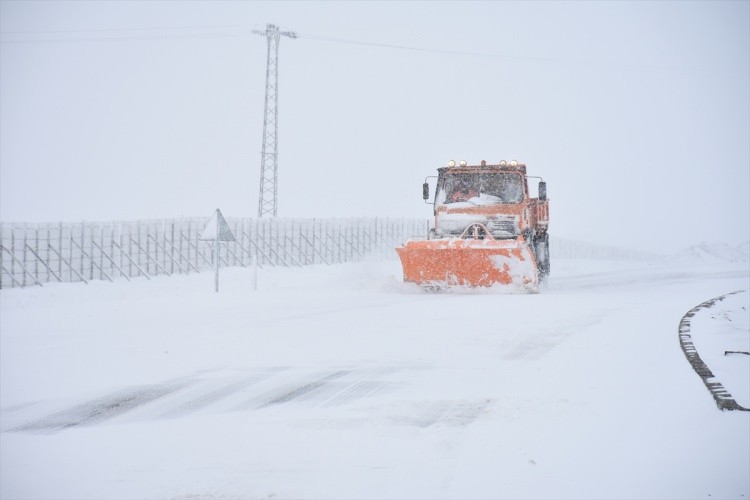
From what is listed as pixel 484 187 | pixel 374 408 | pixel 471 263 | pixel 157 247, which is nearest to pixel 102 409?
pixel 374 408

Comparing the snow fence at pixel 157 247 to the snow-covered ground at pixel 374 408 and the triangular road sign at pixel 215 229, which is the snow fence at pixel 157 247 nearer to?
the triangular road sign at pixel 215 229

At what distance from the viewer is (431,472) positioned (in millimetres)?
4652

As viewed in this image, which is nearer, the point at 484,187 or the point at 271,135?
the point at 484,187

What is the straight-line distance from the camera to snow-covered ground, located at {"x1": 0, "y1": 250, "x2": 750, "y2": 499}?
182 inches

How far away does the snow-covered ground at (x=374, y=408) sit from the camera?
4.62 metres

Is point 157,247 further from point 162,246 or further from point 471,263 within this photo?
point 471,263

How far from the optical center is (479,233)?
17.9 m

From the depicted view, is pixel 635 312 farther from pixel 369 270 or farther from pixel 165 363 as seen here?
pixel 369 270

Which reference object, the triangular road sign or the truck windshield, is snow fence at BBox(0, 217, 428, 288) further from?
the truck windshield

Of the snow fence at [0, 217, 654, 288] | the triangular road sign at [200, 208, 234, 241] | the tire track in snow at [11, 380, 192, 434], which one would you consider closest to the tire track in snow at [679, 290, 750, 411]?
the tire track in snow at [11, 380, 192, 434]

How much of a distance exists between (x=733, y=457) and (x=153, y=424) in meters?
3.76

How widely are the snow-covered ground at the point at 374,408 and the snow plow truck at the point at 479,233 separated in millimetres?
4136

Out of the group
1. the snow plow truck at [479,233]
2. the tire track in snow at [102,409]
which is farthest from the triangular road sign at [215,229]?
the tire track in snow at [102,409]

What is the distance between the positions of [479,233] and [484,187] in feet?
3.46
